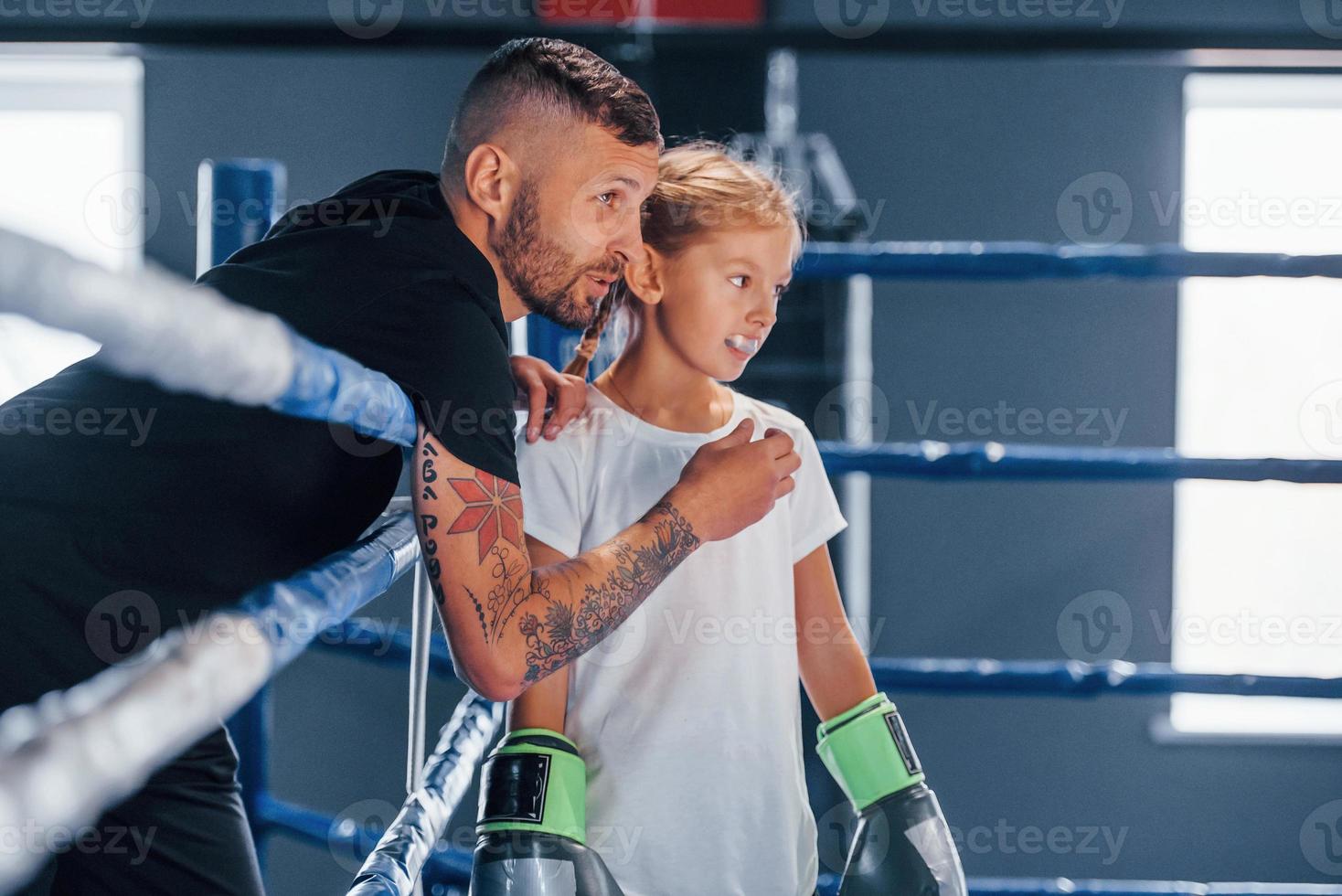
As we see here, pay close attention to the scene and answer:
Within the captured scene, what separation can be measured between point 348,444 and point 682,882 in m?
0.46

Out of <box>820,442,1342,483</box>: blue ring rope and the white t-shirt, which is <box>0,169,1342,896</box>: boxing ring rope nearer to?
the white t-shirt

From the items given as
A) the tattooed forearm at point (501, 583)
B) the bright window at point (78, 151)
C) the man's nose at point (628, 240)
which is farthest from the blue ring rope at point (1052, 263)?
the bright window at point (78, 151)

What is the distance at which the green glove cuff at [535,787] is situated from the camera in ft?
2.80

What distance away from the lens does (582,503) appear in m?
0.98

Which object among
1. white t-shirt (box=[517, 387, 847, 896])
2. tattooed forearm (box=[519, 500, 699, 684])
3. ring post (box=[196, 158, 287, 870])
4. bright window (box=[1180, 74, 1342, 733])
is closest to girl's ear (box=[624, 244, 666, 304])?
white t-shirt (box=[517, 387, 847, 896])

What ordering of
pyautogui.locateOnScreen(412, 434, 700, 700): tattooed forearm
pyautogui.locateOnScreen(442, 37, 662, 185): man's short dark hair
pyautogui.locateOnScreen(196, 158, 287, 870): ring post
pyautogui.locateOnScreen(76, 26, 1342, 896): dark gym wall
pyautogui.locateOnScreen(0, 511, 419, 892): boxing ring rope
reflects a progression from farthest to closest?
pyautogui.locateOnScreen(76, 26, 1342, 896): dark gym wall
pyautogui.locateOnScreen(196, 158, 287, 870): ring post
pyautogui.locateOnScreen(442, 37, 662, 185): man's short dark hair
pyautogui.locateOnScreen(412, 434, 700, 700): tattooed forearm
pyautogui.locateOnScreen(0, 511, 419, 892): boxing ring rope

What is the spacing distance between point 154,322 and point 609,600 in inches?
20.5

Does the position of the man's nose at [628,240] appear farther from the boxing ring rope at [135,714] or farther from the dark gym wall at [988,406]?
the dark gym wall at [988,406]

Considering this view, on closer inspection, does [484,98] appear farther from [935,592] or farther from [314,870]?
[314,870]

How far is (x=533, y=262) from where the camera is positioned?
3.12ft

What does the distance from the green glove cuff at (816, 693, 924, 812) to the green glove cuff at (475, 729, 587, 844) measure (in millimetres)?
269

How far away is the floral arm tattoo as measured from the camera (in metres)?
0.72

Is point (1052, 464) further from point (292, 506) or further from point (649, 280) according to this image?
point (292, 506)

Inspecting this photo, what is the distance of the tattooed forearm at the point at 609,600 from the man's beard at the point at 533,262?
0.74 feet
